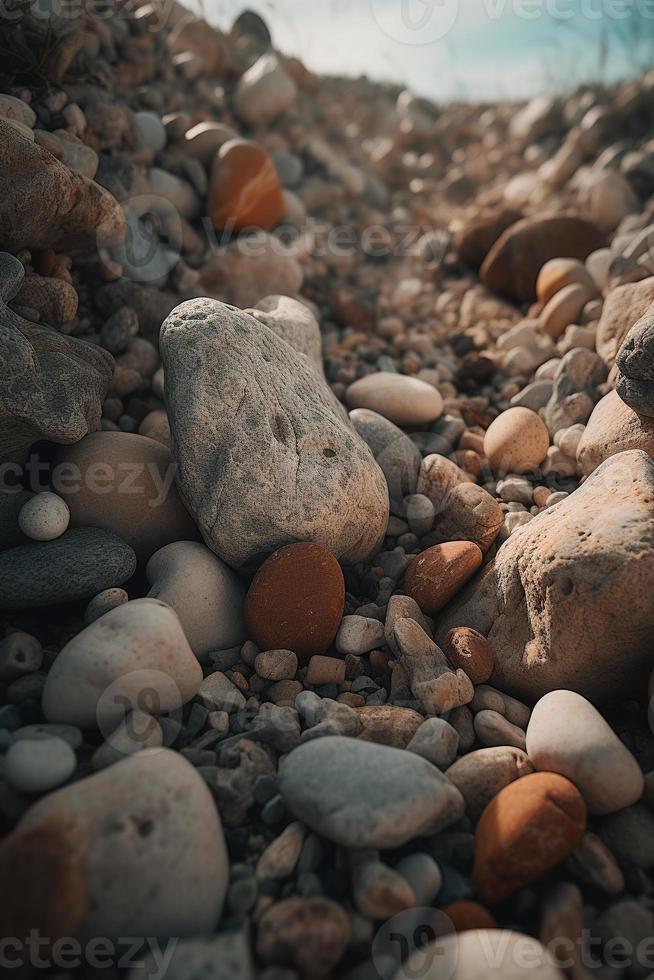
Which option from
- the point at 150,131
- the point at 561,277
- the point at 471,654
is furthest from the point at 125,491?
the point at 561,277

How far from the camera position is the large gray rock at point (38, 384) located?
92.6 inches

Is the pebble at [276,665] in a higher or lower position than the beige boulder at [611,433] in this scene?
lower

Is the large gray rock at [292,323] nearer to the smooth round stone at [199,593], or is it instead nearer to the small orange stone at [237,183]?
the small orange stone at [237,183]

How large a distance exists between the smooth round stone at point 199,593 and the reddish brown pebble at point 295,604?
10 cm

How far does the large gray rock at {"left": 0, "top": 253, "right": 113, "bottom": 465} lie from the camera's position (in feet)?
7.72

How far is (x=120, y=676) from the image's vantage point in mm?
2002

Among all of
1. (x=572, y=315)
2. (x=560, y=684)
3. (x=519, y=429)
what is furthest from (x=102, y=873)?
(x=572, y=315)

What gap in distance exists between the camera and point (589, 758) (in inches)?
74.5

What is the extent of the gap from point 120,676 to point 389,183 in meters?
6.54

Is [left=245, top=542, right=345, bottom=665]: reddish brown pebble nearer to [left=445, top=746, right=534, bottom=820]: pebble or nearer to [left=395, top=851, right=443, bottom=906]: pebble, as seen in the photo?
[left=445, top=746, right=534, bottom=820]: pebble

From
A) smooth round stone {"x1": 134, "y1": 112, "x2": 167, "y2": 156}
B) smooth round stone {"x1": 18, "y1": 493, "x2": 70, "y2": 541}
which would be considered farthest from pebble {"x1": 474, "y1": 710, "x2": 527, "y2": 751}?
smooth round stone {"x1": 134, "y1": 112, "x2": 167, "y2": 156}

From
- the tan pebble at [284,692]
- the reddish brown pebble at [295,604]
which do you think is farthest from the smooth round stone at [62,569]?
the tan pebble at [284,692]

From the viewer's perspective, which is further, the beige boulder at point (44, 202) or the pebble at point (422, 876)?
the beige boulder at point (44, 202)

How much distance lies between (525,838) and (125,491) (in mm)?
1878
